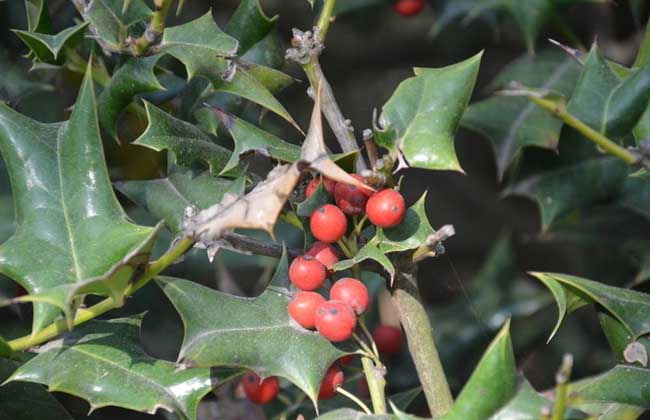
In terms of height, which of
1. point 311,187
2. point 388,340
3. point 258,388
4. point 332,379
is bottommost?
point 388,340

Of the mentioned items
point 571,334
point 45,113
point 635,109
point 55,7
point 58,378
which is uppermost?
point 635,109

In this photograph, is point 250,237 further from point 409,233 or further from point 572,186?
point 572,186

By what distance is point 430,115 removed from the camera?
1.09 m

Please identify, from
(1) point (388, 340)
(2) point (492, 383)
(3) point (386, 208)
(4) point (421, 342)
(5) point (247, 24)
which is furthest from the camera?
(1) point (388, 340)

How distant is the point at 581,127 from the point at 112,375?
571 millimetres

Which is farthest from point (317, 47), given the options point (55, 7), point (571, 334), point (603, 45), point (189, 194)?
point (571, 334)

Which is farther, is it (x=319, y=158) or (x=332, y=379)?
(x=332, y=379)

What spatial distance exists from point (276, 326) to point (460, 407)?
26cm

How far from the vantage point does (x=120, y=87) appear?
1311 mm

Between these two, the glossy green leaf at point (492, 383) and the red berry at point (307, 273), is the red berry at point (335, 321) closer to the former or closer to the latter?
the red berry at point (307, 273)

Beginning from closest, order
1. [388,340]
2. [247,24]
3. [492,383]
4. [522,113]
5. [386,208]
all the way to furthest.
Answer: [492,383]
[386,208]
[247,24]
[388,340]
[522,113]

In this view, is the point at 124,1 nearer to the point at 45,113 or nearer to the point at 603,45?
the point at 45,113

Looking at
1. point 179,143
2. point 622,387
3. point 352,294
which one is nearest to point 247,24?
point 179,143

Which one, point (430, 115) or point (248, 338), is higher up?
point (430, 115)
